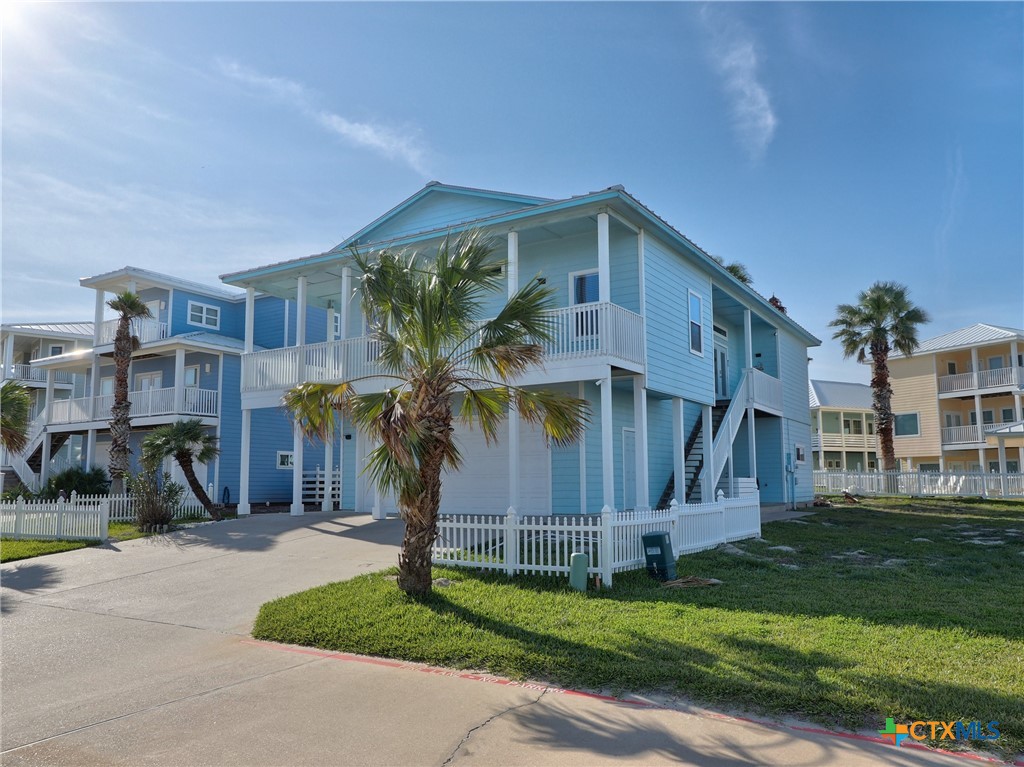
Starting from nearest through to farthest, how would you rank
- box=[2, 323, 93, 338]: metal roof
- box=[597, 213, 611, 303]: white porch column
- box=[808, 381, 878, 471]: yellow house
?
box=[597, 213, 611, 303]: white porch column < box=[2, 323, 93, 338]: metal roof < box=[808, 381, 878, 471]: yellow house

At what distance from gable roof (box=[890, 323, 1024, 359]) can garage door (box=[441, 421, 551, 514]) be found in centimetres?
3283

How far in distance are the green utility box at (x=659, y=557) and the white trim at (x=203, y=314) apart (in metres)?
24.6

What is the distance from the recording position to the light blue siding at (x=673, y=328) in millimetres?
17203

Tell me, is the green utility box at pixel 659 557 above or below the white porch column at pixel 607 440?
below

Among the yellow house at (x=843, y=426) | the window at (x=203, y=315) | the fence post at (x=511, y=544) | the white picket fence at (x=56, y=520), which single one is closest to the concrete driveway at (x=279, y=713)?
the fence post at (x=511, y=544)

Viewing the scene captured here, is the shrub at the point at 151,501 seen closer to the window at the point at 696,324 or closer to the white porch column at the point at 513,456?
the white porch column at the point at 513,456

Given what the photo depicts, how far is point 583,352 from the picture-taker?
14.9 m

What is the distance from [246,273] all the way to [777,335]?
18.5 m

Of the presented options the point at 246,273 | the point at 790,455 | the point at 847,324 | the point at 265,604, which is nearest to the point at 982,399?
the point at 847,324

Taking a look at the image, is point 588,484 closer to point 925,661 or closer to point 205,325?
point 925,661

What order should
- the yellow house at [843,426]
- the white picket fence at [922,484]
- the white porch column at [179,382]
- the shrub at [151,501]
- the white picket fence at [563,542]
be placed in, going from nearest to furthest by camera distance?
1. the white picket fence at [563,542]
2. the shrub at [151,501]
3. the white porch column at [179,382]
4. the white picket fence at [922,484]
5. the yellow house at [843,426]

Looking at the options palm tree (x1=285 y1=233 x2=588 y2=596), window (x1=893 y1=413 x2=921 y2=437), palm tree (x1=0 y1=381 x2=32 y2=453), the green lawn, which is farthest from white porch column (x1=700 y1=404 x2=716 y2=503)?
window (x1=893 y1=413 x2=921 y2=437)

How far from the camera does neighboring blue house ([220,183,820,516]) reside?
15.3m

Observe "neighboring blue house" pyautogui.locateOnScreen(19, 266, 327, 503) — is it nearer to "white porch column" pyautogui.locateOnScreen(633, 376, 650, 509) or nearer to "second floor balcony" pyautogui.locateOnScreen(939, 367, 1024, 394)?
"white porch column" pyautogui.locateOnScreen(633, 376, 650, 509)
